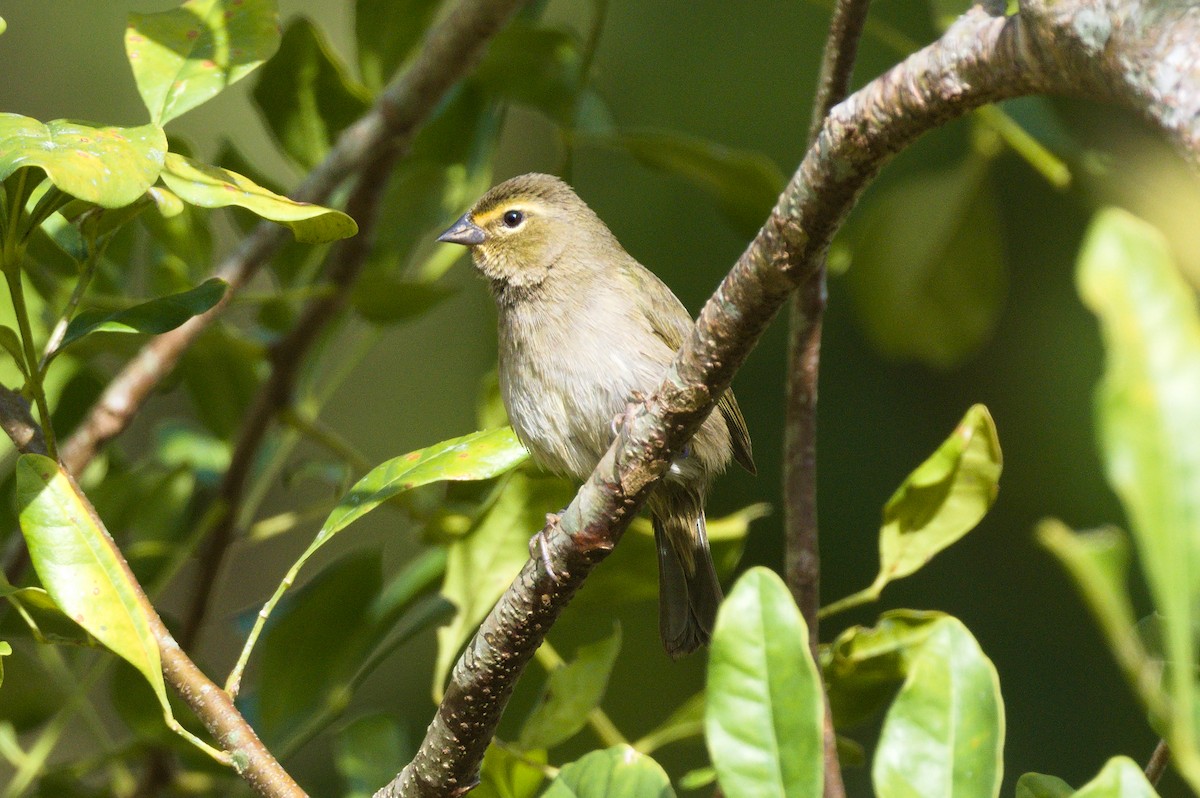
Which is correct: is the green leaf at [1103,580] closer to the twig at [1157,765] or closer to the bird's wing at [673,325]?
the twig at [1157,765]

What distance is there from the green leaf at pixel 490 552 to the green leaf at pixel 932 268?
1511mm

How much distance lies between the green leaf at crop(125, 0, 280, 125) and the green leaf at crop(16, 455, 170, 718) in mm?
647

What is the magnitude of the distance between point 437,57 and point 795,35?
2820 millimetres

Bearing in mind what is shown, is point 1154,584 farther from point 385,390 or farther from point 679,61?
point 385,390

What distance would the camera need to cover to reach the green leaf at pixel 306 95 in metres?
3.18

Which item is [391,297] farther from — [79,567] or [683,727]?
[79,567]

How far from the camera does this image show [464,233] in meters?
3.63

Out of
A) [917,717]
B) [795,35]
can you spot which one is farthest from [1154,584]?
[795,35]

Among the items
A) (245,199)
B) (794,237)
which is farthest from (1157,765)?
(245,199)

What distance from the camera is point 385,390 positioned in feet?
21.1

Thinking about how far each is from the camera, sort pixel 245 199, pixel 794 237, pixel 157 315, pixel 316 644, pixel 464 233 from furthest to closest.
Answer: pixel 464 233 → pixel 316 644 → pixel 157 315 → pixel 245 199 → pixel 794 237

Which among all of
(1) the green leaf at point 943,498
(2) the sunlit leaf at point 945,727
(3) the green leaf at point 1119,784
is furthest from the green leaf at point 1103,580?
(1) the green leaf at point 943,498

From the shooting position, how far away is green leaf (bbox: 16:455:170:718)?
5.45ft

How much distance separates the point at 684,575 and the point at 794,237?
77.4 inches
